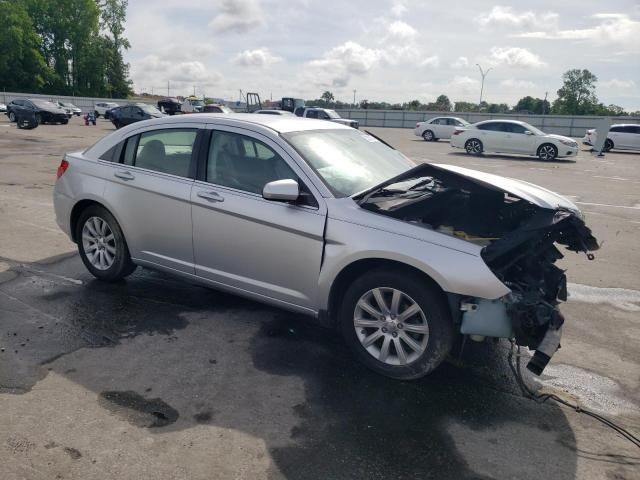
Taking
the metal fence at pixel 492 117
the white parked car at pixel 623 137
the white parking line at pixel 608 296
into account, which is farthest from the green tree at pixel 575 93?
the white parking line at pixel 608 296

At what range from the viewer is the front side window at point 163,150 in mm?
4465

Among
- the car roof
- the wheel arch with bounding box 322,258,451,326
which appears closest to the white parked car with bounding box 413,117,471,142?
the car roof

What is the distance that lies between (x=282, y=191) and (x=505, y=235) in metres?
1.53

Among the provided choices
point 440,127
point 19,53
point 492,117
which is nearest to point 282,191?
point 440,127

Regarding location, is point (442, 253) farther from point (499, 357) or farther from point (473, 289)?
point (499, 357)

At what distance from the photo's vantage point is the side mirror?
3.59 meters

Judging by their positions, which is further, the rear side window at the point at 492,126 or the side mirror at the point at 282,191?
the rear side window at the point at 492,126

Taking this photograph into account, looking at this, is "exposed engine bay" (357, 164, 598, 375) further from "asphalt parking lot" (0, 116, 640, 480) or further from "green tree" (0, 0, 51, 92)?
"green tree" (0, 0, 51, 92)

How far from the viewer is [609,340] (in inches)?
170

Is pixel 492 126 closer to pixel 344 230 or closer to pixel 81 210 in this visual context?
pixel 81 210

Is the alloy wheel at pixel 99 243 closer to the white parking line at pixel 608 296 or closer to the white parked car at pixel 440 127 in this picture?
the white parking line at pixel 608 296

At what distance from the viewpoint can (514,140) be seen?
21219mm

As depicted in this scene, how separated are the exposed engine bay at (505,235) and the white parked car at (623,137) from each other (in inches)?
1001

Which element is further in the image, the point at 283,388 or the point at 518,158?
the point at 518,158
